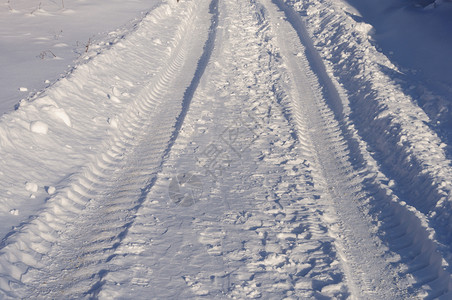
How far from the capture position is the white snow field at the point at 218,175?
447 cm

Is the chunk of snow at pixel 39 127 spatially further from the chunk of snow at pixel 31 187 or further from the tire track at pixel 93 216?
the chunk of snow at pixel 31 187

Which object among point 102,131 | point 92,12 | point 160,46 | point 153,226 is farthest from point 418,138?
point 92,12

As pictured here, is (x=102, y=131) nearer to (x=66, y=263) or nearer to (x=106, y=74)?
(x=106, y=74)

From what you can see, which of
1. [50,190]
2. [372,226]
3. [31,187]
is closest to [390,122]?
[372,226]

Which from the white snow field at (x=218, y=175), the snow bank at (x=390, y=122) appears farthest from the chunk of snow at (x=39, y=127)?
the snow bank at (x=390, y=122)

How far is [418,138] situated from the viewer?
22.0 feet

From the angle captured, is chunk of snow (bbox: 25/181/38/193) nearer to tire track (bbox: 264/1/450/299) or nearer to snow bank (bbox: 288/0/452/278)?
tire track (bbox: 264/1/450/299)

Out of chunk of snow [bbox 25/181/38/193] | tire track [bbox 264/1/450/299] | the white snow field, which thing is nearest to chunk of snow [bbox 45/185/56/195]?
the white snow field

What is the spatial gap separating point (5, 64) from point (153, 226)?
5711mm

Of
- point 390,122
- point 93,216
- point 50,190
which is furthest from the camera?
point 390,122

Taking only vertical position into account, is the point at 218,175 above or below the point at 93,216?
above

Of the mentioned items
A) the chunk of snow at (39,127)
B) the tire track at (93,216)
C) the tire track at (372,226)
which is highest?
the tire track at (372,226)

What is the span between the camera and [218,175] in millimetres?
6246

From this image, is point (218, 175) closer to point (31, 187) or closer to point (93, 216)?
point (93, 216)
